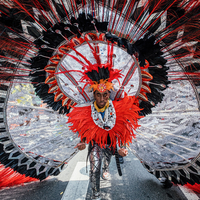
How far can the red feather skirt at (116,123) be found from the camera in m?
1.25

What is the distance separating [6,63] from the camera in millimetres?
1170

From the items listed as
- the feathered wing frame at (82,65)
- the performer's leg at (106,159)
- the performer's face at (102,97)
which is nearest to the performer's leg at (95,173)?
the performer's leg at (106,159)

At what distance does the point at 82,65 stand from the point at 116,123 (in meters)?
0.70

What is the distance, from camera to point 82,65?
1277mm

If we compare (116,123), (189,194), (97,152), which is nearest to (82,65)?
(116,123)

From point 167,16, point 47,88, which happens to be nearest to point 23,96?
point 47,88

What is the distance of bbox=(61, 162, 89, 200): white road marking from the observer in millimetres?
1530

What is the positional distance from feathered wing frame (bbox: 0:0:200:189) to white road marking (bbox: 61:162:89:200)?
369 mm

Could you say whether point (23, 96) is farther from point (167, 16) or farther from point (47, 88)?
point (167, 16)

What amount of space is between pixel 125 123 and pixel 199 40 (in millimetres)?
906

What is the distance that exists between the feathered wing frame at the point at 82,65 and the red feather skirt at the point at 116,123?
17cm

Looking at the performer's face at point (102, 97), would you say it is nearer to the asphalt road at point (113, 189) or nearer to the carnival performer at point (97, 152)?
the carnival performer at point (97, 152)

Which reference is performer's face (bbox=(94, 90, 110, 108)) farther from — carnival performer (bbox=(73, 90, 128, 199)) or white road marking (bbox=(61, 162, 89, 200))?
white road marking (bbox=(61, 162, 89, 200))

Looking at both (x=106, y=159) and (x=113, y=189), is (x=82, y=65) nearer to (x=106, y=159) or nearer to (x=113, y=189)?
(x=106, y=159)
